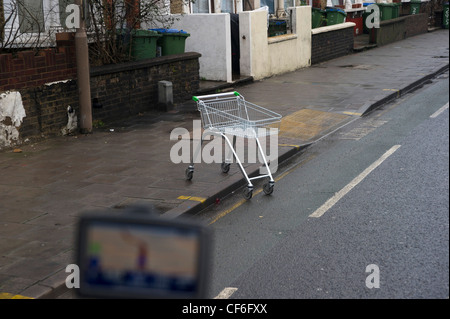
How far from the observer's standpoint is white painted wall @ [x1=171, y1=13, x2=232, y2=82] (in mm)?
16469

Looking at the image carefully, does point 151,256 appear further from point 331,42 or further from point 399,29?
point 399,29

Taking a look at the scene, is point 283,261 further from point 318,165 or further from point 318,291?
point 318,165

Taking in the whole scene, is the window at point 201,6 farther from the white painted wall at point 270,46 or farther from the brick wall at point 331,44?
the brick wall at point 331,44

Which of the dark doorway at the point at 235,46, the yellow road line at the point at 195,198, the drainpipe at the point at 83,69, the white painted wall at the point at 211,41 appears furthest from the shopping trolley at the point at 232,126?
the dark doorway at the point at 235,46

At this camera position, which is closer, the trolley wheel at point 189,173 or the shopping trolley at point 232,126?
the shopping trolley at point 232,126

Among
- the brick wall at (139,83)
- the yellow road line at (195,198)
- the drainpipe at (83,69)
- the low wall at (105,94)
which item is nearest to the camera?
the yellow road line at (195,198)

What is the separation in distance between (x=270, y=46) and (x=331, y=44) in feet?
17.1

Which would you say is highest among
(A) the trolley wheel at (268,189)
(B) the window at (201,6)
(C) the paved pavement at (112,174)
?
(B) the window at (201,6)

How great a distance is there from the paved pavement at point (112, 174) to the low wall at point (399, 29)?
35.0 ft

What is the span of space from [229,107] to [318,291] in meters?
4.26

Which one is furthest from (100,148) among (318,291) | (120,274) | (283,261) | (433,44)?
(433,44)

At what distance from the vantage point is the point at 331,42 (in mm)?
22984

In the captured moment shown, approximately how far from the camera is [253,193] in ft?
27.1

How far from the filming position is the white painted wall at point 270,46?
17.4 m
